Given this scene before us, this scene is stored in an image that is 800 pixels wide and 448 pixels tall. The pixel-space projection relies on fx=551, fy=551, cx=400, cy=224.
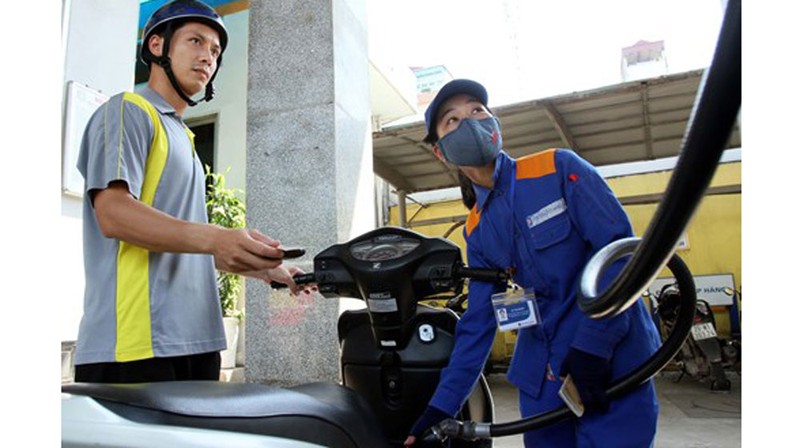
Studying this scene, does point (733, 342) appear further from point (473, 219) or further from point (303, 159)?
point (473, 219)

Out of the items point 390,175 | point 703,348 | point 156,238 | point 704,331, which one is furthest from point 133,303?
point 703,348

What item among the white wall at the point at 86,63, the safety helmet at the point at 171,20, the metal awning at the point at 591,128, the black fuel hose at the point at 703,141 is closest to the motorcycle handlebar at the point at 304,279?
the safety helmet at the point at 171,20

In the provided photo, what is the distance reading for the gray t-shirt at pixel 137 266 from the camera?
49.3 inches

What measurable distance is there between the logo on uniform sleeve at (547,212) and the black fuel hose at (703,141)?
0.96 m

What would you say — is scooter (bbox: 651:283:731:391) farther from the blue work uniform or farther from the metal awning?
the blue work uniform

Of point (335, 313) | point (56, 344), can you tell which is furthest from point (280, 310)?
point (56, 344)

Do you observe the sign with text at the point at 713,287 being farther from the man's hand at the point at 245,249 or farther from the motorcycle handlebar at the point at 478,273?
the man's hand at the point at 245,249

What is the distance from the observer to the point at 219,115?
7371mm

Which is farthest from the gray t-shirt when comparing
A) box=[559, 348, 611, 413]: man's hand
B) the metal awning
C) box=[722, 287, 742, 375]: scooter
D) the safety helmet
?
box=[722, 287, 742, 375]: scooter

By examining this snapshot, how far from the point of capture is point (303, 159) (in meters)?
3.05

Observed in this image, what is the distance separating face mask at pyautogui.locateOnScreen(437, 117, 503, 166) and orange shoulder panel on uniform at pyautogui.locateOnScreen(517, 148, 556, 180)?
0.09 m

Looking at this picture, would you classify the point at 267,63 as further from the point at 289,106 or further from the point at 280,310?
the point at 280,310

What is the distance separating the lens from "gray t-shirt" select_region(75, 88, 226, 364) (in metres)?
1.25

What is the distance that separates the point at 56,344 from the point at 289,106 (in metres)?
2.70
